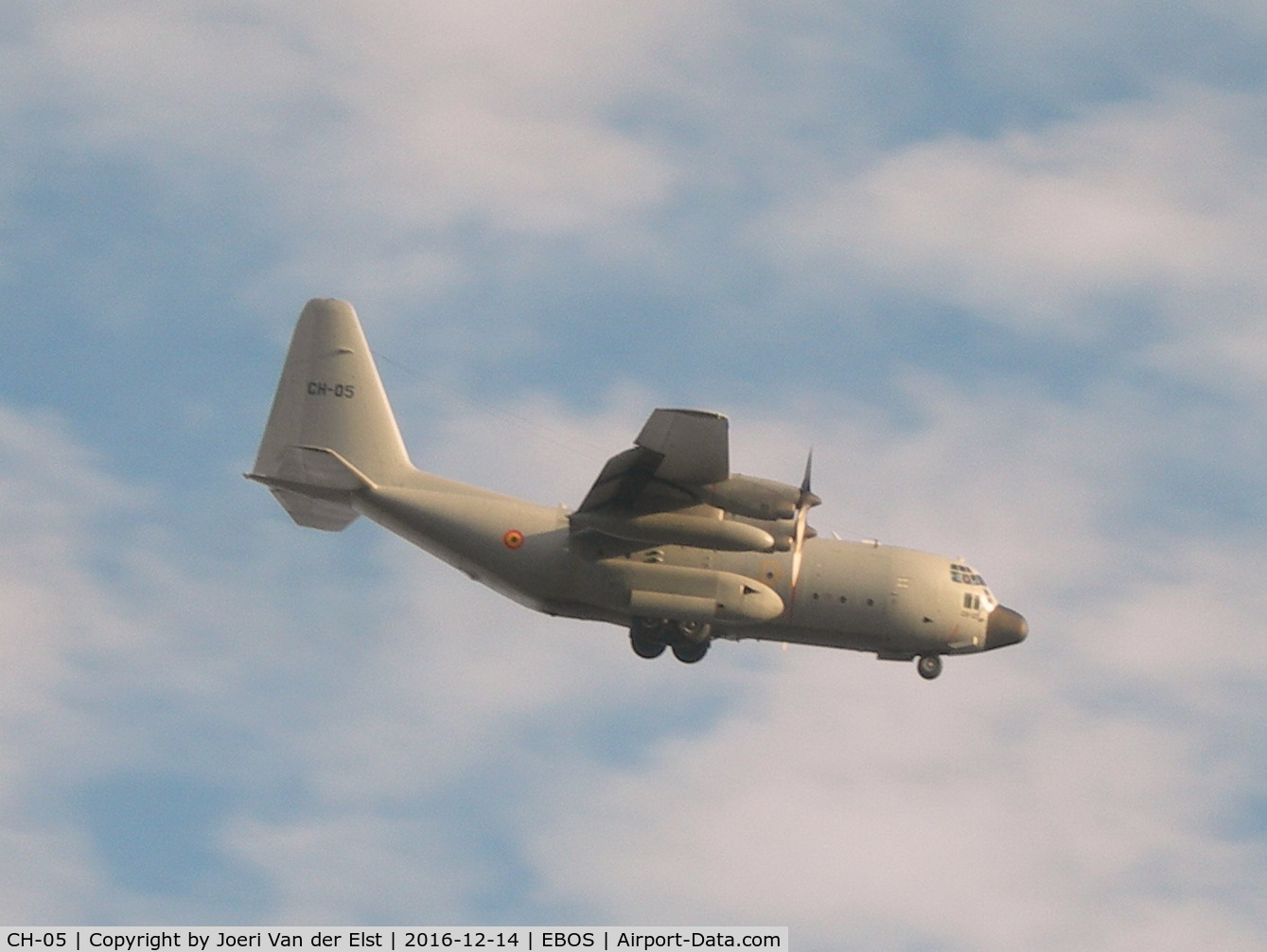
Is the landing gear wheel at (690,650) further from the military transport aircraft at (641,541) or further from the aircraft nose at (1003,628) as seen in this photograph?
the aircraft nose at (1003,628)

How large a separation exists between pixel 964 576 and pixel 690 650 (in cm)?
612

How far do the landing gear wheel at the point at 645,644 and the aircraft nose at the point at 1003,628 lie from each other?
695 centimetres

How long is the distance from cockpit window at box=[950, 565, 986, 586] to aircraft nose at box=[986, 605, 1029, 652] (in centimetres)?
69

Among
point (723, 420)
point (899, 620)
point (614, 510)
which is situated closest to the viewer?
point (723, 420)

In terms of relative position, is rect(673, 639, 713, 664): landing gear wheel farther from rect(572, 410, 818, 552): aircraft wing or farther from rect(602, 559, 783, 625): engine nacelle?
rect(572, 410, 818, 552): aircraft wing

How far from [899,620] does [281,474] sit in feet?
41.8

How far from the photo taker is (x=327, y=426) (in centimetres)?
3925

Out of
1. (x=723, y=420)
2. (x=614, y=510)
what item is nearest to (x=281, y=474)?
(x=614, y=510)

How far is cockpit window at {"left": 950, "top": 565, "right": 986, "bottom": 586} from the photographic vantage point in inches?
1581

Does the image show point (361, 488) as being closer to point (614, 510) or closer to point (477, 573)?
point (477, 573)

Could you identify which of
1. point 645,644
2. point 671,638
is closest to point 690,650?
point 671,638

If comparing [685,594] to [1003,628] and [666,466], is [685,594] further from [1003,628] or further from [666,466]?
[1003,628]

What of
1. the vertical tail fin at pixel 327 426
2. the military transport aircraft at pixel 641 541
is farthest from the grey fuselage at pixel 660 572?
the vertical tail fin at pixel 327 426

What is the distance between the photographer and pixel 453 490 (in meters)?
38.3
